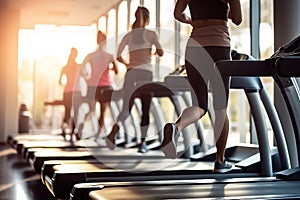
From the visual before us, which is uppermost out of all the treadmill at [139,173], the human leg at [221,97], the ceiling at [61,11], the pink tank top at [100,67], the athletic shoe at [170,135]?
the ceiling at [61,11]

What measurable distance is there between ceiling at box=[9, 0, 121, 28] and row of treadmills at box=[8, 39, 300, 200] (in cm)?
527

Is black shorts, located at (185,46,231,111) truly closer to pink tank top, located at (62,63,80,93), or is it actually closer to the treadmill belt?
the treadmill belt

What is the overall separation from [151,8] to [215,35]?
4248 millimetres

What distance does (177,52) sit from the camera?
643 cm

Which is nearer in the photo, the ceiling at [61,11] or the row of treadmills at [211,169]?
the row of treadmills at [211,169]

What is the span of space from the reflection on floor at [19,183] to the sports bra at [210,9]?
5.38 feet

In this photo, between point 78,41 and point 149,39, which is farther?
point 78,41

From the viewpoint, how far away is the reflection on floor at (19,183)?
3458mm

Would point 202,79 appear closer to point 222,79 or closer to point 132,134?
point 222,79

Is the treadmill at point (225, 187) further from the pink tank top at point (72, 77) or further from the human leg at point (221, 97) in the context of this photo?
the pink tank top at point (72, 77)

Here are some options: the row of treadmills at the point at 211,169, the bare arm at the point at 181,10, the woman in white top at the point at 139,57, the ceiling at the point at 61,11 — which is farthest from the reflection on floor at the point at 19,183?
the ceiling at the point at 61,11

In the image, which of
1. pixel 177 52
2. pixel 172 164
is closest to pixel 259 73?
pixel 172 164

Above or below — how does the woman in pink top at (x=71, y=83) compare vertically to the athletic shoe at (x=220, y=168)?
above

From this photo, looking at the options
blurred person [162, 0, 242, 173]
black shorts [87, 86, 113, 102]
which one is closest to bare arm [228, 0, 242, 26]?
blurred person [162, 0, 242, 173]
